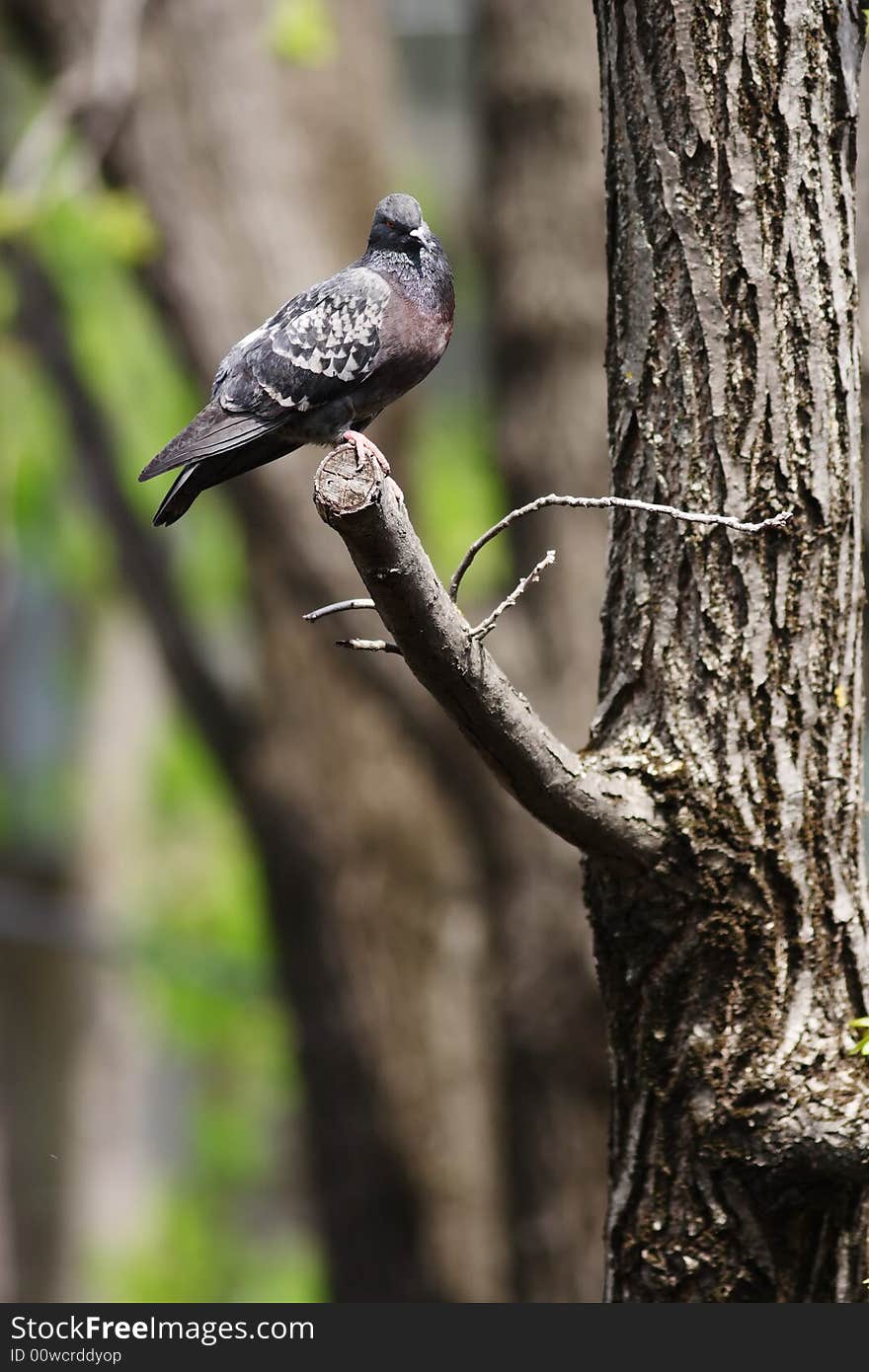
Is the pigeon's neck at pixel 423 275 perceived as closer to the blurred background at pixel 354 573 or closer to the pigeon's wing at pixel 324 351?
the pigeon's wing at pixel 324 351

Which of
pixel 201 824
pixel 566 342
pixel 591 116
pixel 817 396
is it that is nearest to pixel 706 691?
pixel 817 396

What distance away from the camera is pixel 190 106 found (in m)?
5.19

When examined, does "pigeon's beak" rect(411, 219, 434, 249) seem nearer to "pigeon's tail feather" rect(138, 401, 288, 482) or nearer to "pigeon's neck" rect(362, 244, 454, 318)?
"pigeon's neck" rect(362, 244, 454, 318)

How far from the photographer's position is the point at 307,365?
186cm

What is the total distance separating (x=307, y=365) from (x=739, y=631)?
0.84 metres

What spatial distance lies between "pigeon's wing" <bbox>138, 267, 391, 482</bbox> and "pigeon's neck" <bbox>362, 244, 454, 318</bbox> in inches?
0.8

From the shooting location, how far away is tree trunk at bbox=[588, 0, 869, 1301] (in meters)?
2.23

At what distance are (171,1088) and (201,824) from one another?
4984 mm

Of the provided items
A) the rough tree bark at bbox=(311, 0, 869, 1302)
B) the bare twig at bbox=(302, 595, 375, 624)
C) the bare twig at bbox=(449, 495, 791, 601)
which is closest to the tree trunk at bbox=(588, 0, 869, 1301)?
the rough tree bark at bbox=(311, 0, 869, 1302)

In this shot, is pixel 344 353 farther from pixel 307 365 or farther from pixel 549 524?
pixel 549 524

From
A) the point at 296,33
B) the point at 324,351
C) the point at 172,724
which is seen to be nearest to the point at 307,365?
the point at 324,351

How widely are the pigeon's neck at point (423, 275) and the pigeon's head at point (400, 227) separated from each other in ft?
0.03

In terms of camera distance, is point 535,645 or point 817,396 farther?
point 535,645

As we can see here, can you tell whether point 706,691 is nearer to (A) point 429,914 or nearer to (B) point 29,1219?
(A) point 429,914
